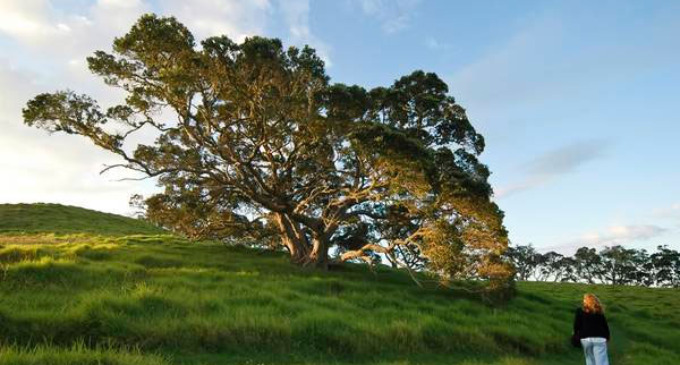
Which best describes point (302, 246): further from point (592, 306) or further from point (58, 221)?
point (58, 221)

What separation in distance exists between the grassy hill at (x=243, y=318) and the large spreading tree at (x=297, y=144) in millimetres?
2733

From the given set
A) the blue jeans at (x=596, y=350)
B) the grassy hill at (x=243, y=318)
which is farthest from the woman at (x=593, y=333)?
the grassy hill at (x=243, y=318)

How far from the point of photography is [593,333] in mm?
12211

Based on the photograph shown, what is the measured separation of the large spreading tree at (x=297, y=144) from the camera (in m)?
24.0

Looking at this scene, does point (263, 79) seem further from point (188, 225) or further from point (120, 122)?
point (188, 225)

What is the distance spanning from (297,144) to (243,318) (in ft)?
50.5

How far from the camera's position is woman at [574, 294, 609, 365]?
475 inches

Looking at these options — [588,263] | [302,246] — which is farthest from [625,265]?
[302,246]

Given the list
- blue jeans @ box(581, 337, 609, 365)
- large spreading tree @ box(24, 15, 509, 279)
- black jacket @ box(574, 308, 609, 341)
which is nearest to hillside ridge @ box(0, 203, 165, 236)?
large spreading tree @ box(24, 15, 509, 279)

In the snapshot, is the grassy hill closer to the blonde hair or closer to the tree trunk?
the tree trunk

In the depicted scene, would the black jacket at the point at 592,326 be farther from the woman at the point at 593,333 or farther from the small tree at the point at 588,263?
the small tree at the point at 588,263

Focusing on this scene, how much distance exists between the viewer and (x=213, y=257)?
28156 millimetres

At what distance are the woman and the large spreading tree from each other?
1074cm

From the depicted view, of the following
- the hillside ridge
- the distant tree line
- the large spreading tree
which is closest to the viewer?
the large spreading tree
